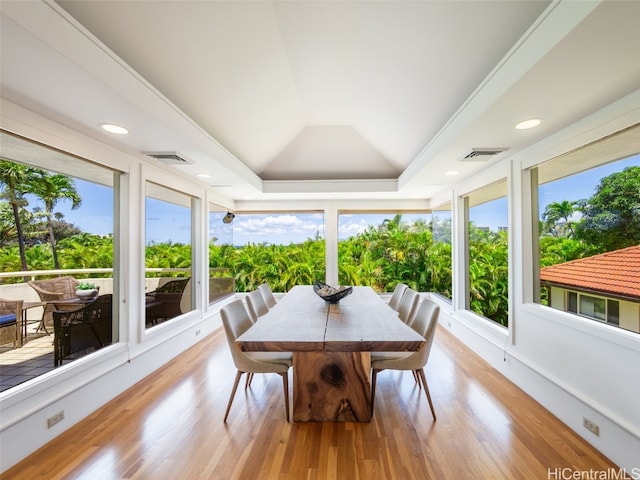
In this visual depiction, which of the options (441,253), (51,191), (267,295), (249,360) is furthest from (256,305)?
(441,253)

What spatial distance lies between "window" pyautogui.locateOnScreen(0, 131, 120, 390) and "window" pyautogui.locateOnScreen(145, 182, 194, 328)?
55cm

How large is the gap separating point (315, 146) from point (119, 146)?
266cm

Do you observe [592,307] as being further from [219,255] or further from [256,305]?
[219,255]

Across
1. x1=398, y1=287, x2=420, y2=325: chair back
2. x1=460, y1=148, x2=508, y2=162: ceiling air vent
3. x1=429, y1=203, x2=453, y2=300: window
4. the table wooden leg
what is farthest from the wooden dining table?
x1=429, y1=203, x2=453, y2=300: window

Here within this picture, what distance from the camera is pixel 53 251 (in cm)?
261

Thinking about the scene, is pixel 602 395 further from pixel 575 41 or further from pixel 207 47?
pixel 207 47

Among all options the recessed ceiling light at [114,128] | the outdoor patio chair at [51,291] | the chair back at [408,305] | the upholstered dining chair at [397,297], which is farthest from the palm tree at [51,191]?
the upholstered dining chair at [397,297]

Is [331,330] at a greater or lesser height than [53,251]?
lesser

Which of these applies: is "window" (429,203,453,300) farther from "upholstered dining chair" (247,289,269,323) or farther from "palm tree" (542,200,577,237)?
"upholstered dining chair" (247,289,269,323)

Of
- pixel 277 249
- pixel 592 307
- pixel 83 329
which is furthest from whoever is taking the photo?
pixel 277 249

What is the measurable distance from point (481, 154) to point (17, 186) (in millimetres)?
3871

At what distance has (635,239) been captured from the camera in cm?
209

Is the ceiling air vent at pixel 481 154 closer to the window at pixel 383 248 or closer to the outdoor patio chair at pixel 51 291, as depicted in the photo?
the window at pixel 383 248

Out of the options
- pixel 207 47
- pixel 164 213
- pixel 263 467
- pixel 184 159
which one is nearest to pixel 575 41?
pixel 207 47
